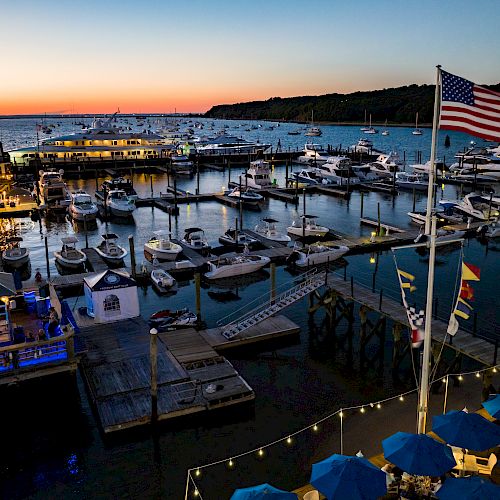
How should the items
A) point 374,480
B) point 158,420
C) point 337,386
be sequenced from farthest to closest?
1. point 337,386
2. point 158,420
3. point 374,480

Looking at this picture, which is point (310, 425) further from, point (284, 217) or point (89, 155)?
point (89, 155)

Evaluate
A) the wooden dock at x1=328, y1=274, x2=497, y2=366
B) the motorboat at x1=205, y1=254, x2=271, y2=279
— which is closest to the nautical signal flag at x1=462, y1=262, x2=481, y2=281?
the wooden dock at x1=328, y1=274, x2=497, y2=366

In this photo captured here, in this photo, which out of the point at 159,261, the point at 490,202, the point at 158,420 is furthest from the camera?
the point at 490,202

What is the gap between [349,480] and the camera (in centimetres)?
1334

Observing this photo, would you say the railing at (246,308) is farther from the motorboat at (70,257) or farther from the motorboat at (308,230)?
the motorboat at (70,257)

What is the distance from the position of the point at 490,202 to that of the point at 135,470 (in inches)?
1806

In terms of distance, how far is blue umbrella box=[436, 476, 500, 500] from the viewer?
12617 mm

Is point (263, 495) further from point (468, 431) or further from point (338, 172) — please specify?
point (338, 172)

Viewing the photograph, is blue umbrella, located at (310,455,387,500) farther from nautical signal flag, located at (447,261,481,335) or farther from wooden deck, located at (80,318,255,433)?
wooden deck, located at (80,318,255,433)

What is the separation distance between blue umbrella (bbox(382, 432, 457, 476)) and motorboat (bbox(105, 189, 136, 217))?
160ft

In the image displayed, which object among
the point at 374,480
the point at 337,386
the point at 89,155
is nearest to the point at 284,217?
the point at 337,386

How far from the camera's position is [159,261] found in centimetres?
4169

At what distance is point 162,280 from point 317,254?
1167 cm

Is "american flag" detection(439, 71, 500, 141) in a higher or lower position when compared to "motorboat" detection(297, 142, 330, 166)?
higher
